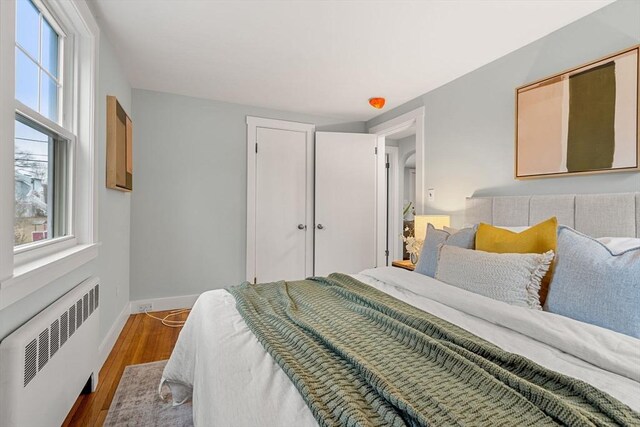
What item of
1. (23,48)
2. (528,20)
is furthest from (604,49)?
(23,48)

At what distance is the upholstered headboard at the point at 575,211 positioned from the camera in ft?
5.74

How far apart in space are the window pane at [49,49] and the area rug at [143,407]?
1.85 meters

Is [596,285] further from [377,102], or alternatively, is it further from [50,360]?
[377,102]

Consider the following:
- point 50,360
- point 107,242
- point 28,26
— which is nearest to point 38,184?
point 28,26

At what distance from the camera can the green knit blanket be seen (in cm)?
74

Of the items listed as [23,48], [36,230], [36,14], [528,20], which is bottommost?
[36,230]

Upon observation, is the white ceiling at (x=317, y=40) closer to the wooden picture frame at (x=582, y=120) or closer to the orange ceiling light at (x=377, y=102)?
the orange ceiling light at (x=377, y=102)

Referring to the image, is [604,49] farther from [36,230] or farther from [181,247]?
[181,247]

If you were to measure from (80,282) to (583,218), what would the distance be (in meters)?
2.92

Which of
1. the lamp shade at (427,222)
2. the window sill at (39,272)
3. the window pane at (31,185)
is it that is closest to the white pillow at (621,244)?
the lamp shade at (427,222)

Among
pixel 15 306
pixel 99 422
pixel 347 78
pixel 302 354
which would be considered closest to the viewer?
pixel 302 354

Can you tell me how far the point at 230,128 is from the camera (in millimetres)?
3779

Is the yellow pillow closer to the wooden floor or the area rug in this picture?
the area rug

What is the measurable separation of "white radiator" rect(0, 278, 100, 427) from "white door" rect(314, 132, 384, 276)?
2590mm
